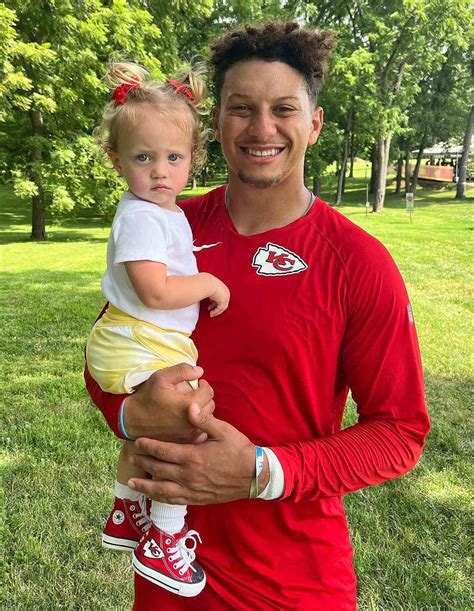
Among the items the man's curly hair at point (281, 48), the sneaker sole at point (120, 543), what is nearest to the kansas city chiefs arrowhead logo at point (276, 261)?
the man's curly hair at point (281, 48)

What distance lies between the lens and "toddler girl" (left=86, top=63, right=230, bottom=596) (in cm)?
173

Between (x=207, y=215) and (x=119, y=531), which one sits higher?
(x=207, y=215)

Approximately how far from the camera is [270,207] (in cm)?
192

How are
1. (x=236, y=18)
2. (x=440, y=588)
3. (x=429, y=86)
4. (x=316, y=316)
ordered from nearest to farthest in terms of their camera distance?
(x=316, y=316) < (x=440, y=588) < (x=236, y=18) < (x=429, y=86)

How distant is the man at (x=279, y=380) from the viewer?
62.0 inches

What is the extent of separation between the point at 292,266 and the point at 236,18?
2728 centimetres

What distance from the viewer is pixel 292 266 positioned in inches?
67.6

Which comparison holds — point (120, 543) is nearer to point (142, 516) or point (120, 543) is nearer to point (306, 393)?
point (142, 516)

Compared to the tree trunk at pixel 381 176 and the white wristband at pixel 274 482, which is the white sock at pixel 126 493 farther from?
the tree trunk at pixel 381 176

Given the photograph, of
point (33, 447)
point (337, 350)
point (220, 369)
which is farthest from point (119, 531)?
point (33, 447)

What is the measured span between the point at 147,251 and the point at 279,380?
578mm

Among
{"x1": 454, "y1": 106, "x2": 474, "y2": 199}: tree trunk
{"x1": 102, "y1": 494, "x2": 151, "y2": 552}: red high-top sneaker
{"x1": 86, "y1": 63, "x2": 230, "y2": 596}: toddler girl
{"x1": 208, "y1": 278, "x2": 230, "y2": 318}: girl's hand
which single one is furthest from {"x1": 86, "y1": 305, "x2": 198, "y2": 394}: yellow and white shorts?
{"x1": 454, "y1": 106, "x2": 474, "y2": 199}: tree trunk

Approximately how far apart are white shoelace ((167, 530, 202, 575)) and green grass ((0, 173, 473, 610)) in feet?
6.49

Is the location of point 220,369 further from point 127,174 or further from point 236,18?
point 236,18
